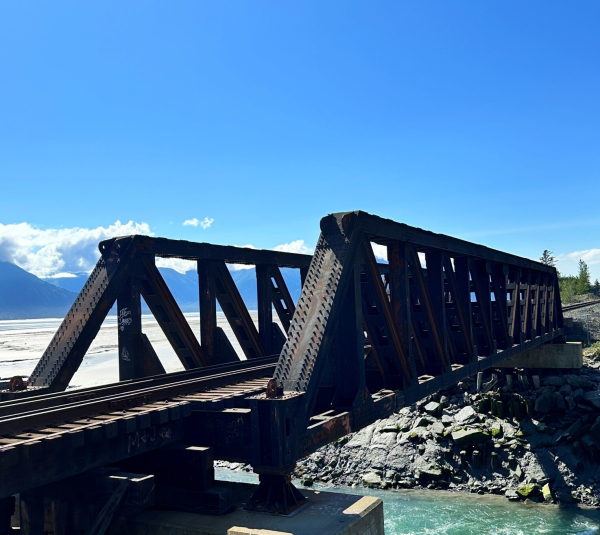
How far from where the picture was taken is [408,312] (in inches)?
414

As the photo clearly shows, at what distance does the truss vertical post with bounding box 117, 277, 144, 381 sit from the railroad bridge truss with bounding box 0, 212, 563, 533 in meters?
0.03

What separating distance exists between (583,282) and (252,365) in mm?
72132

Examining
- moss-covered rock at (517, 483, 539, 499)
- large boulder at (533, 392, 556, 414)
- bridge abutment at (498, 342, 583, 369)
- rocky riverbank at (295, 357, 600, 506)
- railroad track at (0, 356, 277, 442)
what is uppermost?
railroad track at (0, 356, 277, 442)

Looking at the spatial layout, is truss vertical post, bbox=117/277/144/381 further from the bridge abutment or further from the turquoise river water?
the bridge abutment

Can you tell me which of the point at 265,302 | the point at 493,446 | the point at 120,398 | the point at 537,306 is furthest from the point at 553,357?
the point at 120,398

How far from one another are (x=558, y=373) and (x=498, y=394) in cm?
359

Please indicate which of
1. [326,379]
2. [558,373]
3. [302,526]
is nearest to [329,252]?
[326,379]

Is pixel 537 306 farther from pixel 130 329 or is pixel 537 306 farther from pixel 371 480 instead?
pixel 130 329

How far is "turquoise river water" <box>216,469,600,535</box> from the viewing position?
18.3m

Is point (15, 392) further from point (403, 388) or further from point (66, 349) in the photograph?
point (403, 388)

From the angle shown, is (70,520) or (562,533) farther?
(562,533)

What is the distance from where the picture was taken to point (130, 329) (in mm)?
10805

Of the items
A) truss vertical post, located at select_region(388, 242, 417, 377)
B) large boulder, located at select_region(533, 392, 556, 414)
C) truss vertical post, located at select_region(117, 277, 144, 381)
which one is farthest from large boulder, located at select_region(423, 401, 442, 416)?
truss vertical post, located at select_region(117, 277, 144, 381)

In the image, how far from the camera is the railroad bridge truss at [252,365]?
6395 mm
